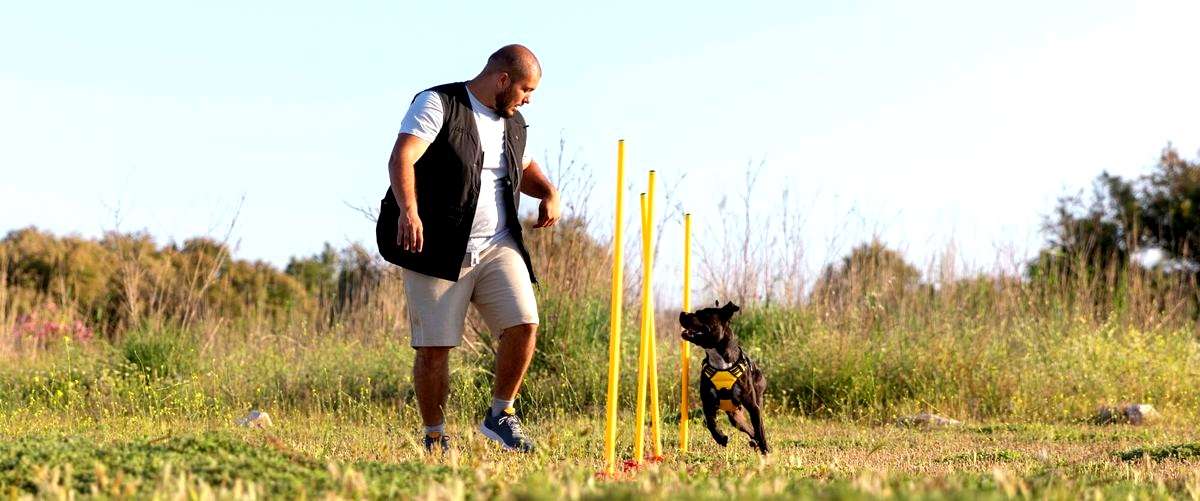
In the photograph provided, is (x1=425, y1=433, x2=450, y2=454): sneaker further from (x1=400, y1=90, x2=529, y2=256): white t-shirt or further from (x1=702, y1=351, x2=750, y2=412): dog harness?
(x1=702, y1=351, x2=750, y2=412): dog harness

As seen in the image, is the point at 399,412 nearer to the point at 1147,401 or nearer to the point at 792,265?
the point at 792,265

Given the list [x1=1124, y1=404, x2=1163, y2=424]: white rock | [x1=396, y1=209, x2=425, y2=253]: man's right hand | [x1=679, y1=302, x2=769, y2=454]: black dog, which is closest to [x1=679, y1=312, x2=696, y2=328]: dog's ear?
[x1=679, y1=302, x2=769, y2=454]: black dog

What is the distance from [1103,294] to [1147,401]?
327cm

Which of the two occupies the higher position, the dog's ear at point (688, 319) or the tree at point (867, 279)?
the tree at point (867, 279)

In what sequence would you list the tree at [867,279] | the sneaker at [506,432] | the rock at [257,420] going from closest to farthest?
the sneaker at [506,432] → the rock at [257,420] → the tree at [867,279]

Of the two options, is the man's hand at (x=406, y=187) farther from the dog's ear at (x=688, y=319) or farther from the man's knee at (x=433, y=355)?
the dog's ear at (x=688, y=319)

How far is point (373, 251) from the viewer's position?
1175cm

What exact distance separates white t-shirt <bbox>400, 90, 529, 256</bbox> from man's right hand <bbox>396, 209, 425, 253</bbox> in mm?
423

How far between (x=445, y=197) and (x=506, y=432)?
3.76 ft

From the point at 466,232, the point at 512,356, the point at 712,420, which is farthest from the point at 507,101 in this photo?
the point at 712,420

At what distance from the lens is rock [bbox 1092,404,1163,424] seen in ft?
30.7

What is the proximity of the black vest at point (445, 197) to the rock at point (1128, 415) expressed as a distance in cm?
586

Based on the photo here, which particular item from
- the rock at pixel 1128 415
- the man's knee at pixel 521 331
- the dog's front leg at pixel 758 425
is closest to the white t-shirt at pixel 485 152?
the man's knee at pixel 521 331

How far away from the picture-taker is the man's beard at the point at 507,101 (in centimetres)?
588
